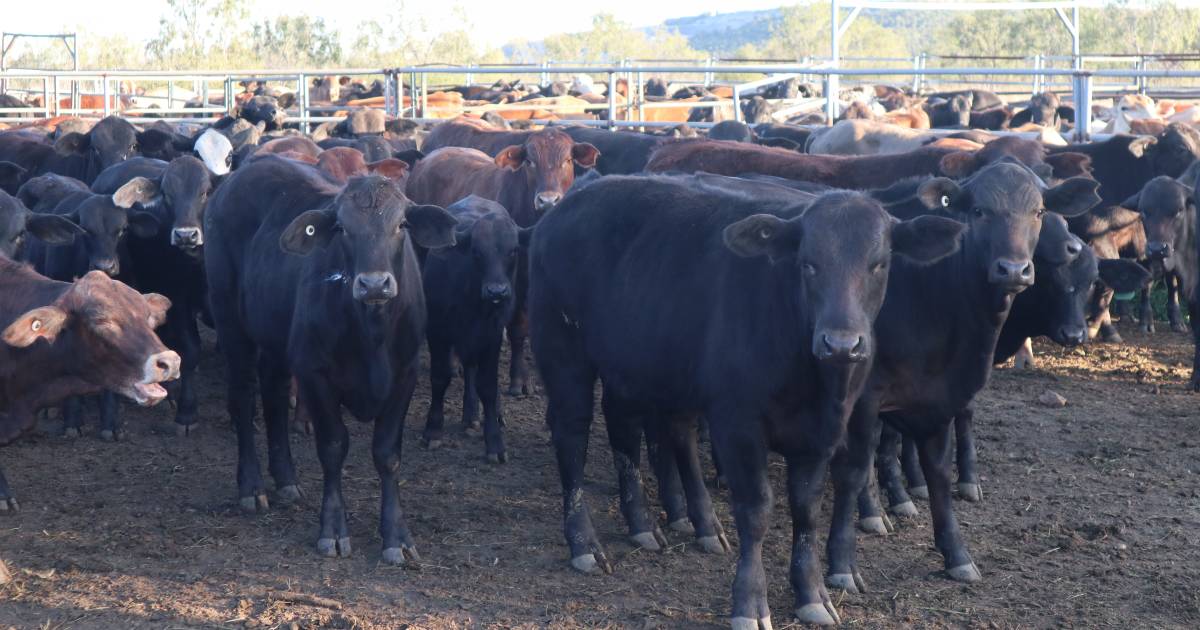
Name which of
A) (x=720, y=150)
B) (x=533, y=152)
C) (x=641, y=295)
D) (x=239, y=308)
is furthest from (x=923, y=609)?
(x=533, y=152)

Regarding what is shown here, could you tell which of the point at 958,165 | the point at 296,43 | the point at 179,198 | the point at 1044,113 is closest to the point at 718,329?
the point at 958,165

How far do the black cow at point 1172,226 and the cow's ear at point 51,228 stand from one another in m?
7.02

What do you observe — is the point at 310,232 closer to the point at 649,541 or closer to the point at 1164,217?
the point at 649,541

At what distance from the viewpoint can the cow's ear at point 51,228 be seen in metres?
6.80

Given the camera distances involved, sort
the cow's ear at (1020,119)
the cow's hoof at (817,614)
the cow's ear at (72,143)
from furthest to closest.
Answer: the cow's ear at (1020,119) < the cow's ear at (72,143) < the cow's hoof at (817,614)

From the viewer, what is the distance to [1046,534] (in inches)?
231

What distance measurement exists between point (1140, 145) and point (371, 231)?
759 cm

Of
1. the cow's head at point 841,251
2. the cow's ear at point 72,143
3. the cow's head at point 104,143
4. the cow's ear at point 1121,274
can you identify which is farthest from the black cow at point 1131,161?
the cow's ear at point 72,143

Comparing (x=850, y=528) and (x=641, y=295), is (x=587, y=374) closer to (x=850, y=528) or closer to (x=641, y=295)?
(x=641, y=295)

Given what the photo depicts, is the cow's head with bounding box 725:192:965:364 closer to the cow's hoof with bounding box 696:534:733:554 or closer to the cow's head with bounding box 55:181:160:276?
the cow's hoof with bounding box 696:534:733:554

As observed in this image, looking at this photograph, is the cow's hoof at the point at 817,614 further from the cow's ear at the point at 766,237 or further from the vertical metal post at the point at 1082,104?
the vertical metal post at the point at 1082,104

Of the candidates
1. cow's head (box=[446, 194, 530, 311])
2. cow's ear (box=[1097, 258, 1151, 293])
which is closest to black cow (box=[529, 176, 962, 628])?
cow's head (box=[446, 194, 530, 311])

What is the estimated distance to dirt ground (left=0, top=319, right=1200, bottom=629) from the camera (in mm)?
4906

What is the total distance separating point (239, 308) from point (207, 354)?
132 inches
